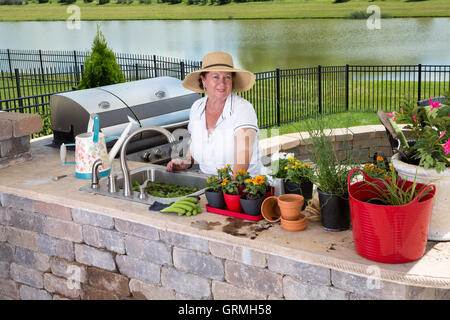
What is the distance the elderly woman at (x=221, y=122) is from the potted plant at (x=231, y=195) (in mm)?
571

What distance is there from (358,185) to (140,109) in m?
2.91

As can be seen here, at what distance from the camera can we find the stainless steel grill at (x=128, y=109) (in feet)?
15.4

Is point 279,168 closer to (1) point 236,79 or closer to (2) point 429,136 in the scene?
(2) point 429,136

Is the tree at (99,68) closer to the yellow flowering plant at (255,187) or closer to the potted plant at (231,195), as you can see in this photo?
the potted plant at (231,195)

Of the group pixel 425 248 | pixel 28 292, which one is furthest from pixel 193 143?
pixel 425 248

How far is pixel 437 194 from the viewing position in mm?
2580

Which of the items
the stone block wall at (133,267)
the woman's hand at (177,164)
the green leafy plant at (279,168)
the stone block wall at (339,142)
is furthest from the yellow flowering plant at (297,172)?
the stone block wall at (339,142)

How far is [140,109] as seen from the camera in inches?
197

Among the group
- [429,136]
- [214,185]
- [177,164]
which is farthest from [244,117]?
[429,136]

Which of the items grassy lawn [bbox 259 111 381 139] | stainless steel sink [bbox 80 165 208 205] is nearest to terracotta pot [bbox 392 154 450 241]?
stainless steel sink [bbox 80 165 208 205]

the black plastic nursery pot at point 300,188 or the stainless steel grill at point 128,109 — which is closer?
the black plastic nursery pot at point 300,188

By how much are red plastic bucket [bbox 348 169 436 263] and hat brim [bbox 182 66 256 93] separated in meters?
1.64

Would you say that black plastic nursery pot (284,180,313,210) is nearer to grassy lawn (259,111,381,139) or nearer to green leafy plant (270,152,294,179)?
green leafy plant (270,152,294,179)
